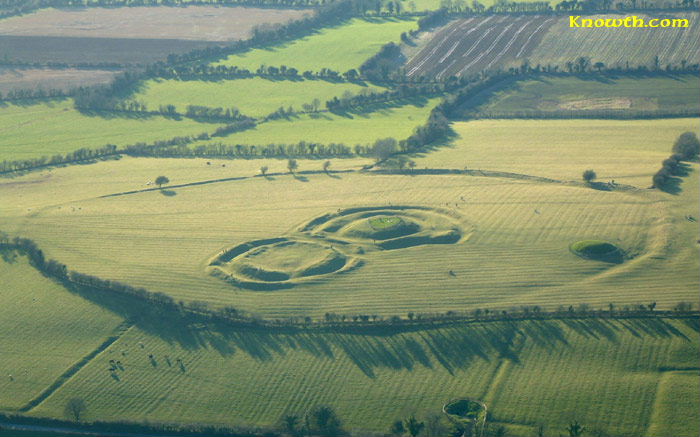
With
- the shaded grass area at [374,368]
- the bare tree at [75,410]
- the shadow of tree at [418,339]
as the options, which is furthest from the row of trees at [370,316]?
the bare tree at [75,410]

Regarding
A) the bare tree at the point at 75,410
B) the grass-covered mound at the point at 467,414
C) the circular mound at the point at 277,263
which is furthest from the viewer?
the circular mound at the point at 277,263

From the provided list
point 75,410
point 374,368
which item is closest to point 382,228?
point 374,368

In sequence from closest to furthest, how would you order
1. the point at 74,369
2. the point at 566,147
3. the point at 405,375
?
the point at 405,375
the point at 74,369
the point at 566,147

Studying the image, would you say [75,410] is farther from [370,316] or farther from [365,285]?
[365,285]

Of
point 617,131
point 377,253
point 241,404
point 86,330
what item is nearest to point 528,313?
point 377,253

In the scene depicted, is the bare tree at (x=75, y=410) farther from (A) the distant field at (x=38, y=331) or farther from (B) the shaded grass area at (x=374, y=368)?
(A) the distant field at (x=38, y=331)

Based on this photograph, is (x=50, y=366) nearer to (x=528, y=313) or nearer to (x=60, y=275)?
(x=60, y=275)

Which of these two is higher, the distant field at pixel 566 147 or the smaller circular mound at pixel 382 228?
the distant field at pixel 566 147
